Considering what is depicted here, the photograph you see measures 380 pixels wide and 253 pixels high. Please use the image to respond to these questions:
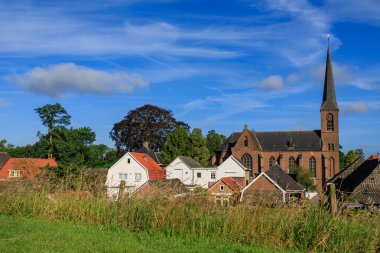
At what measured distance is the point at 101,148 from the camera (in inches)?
4552

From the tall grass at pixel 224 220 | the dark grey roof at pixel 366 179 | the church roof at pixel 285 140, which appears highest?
the church roof at pixel 285 140

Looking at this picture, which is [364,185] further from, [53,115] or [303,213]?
[53,115]

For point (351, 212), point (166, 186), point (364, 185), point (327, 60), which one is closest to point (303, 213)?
point (351, 212)

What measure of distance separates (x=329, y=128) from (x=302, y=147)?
216 inches

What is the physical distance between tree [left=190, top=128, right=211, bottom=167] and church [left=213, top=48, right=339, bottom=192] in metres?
7.04

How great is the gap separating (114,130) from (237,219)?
67.7m

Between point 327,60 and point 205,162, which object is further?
point 327,60

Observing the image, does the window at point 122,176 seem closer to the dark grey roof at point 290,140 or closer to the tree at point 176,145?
the tree at point 176,145

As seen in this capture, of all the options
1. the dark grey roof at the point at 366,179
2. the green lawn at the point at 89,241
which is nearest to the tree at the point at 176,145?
the dark grey roof at the point at 366,179

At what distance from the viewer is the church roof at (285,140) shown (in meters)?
71.8

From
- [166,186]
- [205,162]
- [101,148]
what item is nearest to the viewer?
[166,186]

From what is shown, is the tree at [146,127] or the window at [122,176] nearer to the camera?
the window at [122,176]

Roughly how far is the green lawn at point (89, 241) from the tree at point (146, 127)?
206 feet

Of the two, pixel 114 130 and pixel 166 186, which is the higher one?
pixel 114 130
